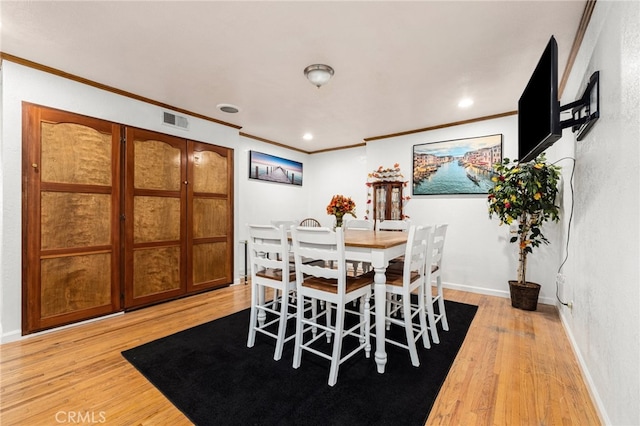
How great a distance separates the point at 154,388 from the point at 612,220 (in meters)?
2.80

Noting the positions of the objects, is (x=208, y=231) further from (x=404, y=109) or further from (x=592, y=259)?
(x=592, y=259)

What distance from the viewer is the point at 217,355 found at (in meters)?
2.22

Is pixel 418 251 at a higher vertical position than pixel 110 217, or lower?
lower

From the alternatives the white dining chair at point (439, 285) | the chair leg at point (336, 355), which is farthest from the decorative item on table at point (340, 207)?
the chair leg at point (336, 355)

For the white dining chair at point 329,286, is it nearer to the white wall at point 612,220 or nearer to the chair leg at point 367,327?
the chair leg at point 367,327

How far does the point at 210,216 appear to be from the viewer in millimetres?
3980

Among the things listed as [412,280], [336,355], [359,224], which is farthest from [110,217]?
[412,280]

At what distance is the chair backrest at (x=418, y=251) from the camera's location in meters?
2.02

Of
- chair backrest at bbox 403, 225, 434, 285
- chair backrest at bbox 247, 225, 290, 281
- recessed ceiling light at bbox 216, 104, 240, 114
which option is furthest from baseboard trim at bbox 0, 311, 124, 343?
chair backrest at bbox 403, 225, 434, 285

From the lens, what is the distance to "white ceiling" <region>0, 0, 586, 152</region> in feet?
6.03

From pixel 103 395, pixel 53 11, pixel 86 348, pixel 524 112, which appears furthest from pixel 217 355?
pixel 524 112

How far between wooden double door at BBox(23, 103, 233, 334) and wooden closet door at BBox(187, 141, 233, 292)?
14 mm

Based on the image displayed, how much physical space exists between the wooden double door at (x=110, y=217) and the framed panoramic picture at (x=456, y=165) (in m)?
3.05

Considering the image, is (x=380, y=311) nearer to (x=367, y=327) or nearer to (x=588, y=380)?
(x=367, y=327)
